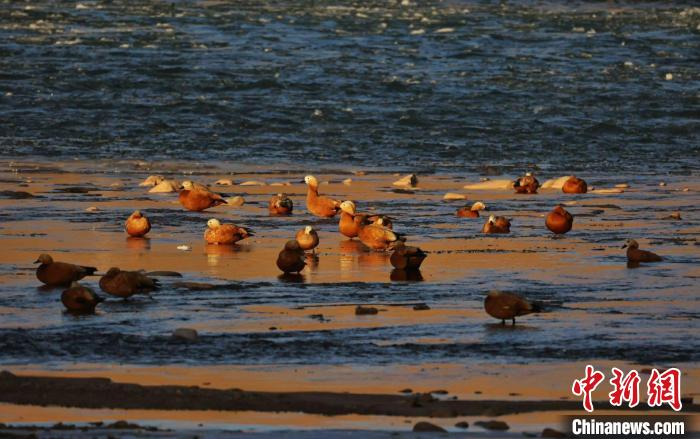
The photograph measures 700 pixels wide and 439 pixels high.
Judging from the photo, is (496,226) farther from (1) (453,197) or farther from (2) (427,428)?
(2) (427,428)

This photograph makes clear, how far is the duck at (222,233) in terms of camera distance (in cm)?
1459

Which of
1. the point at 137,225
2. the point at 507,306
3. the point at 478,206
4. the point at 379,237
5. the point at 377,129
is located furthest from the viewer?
the point at 377,129

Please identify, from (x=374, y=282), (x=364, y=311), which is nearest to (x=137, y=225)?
(x=374, y=282)

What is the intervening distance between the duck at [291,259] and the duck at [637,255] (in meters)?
2.81

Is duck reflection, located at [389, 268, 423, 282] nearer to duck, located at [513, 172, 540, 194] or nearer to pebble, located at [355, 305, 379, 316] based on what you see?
pebble, located at [355, 305, 379, 316]

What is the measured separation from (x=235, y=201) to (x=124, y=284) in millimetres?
6664

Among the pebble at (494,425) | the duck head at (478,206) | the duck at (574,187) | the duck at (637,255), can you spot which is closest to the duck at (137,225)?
the duck head at (478,206)

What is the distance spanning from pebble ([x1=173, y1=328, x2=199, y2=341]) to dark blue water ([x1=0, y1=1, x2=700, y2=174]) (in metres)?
12.8

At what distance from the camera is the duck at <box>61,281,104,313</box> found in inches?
426

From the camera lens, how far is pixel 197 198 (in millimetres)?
17141

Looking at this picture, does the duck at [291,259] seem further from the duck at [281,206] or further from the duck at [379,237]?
the duck at [281,206]

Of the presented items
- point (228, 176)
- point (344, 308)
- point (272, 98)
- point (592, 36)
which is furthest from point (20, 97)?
point (344, 308)

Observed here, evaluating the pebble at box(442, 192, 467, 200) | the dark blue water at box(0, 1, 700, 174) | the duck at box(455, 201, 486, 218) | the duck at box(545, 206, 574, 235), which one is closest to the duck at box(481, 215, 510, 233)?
the duck at box(545, 206, 574, 235)

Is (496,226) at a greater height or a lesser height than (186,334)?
greater
